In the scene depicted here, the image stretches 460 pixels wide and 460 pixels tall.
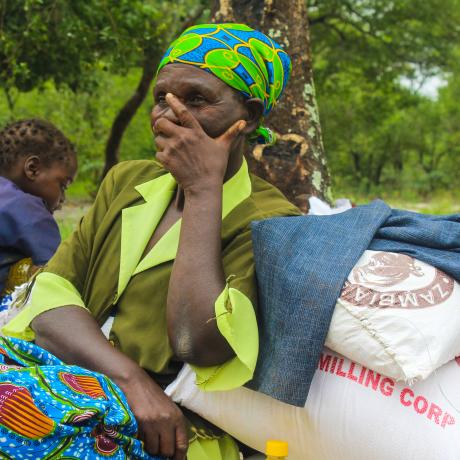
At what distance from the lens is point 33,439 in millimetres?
1496

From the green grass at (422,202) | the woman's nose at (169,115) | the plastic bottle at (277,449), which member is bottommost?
the green grass at (422,202)

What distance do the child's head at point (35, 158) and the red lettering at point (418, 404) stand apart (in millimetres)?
2458

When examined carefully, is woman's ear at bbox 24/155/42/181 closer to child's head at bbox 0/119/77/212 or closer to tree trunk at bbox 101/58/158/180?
child's head at bbox 0/119/77/212

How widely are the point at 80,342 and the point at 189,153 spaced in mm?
583

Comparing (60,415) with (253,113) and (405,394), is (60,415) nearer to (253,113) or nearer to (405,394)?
(405,394)

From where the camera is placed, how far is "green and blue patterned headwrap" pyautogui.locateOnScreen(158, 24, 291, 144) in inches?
76.4

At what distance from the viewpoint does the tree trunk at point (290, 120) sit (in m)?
3.37

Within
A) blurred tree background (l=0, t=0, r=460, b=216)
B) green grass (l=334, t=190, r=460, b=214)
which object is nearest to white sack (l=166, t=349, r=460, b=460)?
blurred tree background (l=0, t=0, r=460, b=216)

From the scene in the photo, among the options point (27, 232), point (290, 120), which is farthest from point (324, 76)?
point (27, 232)

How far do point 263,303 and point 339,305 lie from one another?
22 cm

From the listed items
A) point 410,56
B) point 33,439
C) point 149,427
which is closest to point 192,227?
point 149,427

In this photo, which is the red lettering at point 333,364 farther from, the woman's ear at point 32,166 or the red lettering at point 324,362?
the woman's ear at point 32,166

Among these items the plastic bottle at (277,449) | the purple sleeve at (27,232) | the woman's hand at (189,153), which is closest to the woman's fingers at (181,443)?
the plastic bottle at (277,449)

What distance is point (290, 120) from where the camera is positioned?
3.45m
